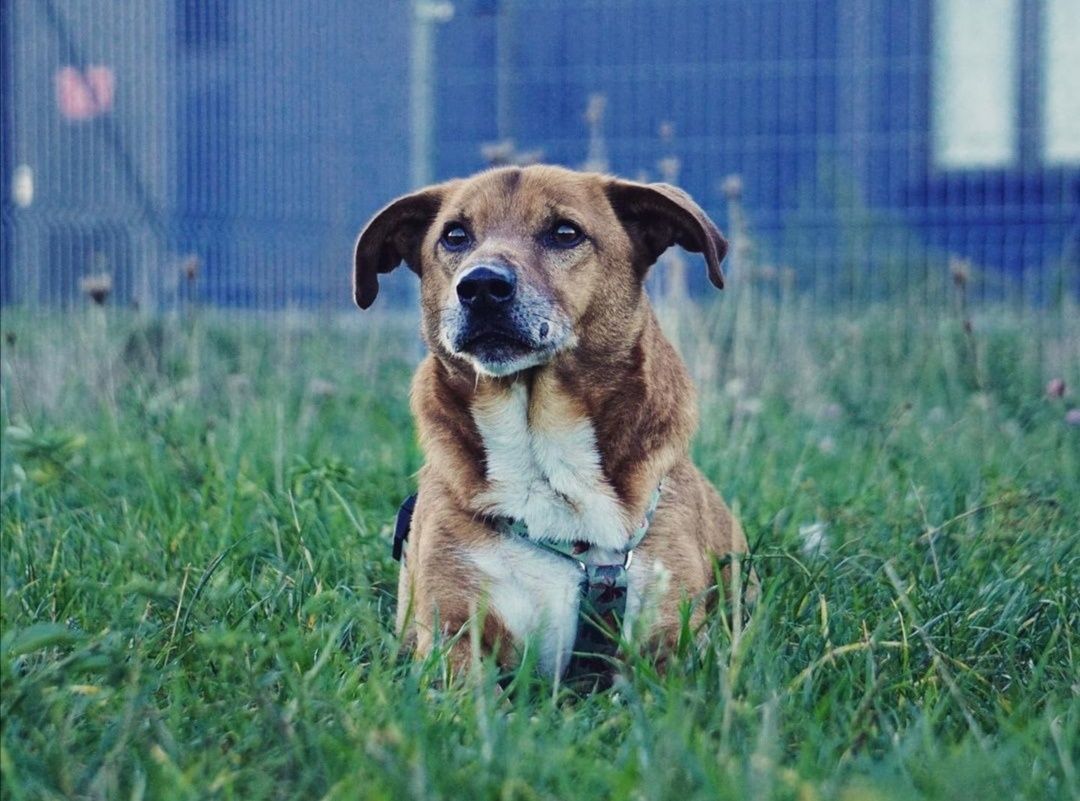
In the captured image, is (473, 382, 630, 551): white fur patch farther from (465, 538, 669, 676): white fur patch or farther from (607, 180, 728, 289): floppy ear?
(607, 180, 728, 289): floppy ear

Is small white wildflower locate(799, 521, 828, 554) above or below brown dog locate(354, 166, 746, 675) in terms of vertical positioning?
below

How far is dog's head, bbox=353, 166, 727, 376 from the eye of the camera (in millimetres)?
2850

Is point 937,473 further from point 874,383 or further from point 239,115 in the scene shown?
point 239,115

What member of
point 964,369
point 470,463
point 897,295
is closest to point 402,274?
point 897,295

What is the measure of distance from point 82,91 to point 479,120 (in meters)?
2.73

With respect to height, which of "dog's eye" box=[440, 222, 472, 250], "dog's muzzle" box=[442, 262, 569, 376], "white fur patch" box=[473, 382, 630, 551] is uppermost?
"dog's eye" box=[440, 222, 472, 250]

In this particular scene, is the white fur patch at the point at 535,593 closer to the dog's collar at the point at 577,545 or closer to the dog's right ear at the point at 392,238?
the dog's collar at the point at 577,545

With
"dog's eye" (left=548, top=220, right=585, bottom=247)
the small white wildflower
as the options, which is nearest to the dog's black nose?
"dog's eye" (left=548, top=220, right=585, bottom=247)

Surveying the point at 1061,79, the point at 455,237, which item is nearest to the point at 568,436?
the point at 455,237

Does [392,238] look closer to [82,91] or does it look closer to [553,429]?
[553,429]

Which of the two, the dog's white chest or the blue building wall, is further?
the blue building wall

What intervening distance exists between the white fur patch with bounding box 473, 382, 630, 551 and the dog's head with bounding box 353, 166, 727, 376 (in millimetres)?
112

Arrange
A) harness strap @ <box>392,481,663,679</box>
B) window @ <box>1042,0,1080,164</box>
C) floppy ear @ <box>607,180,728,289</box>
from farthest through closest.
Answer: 1. window @ <box>1042,0,1080,164</box>
2. floppy ear @ <box>607,180,728,289</box>
3. harness strap @ <box>392,481,663,679</box>

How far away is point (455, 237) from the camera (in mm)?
3182
